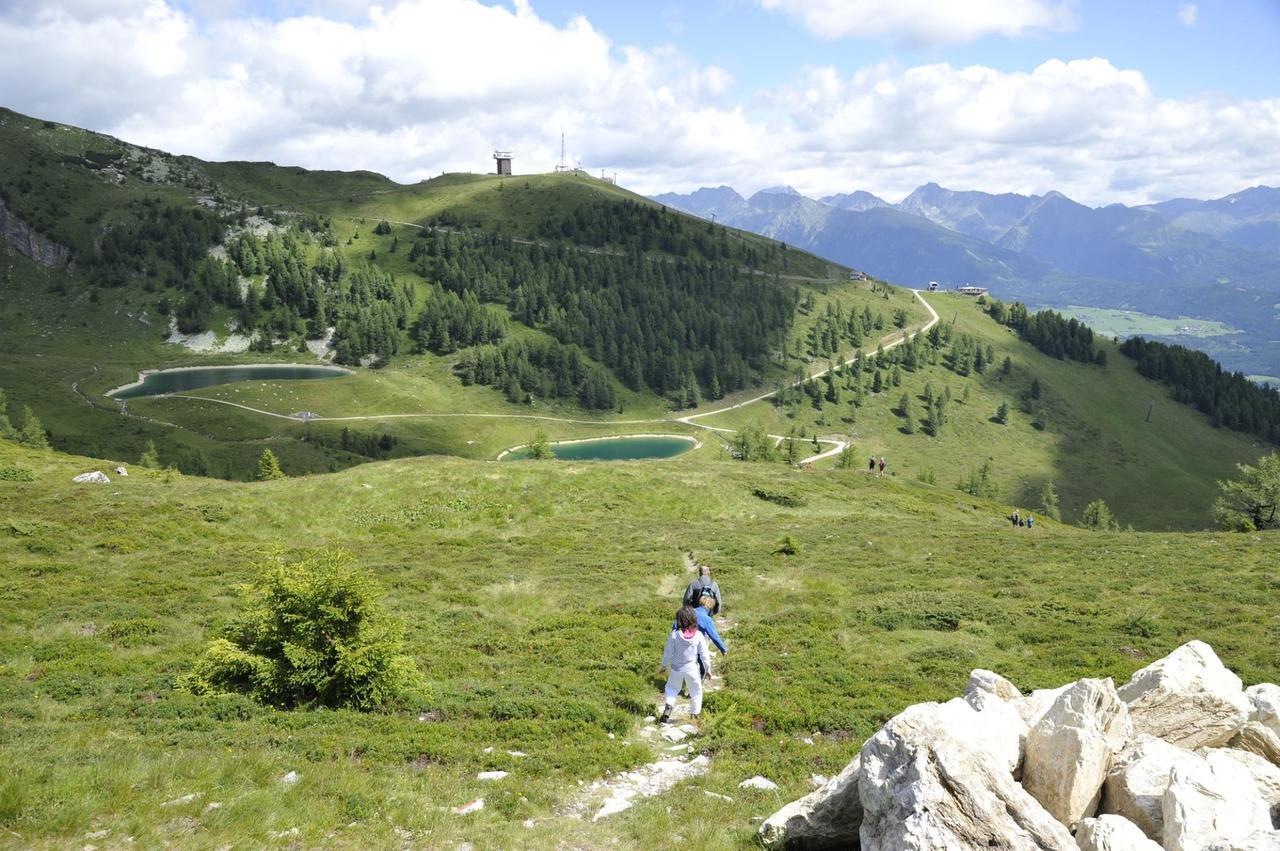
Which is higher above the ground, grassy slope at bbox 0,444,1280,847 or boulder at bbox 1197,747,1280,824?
boulder at bbox 1197,747,1280,824

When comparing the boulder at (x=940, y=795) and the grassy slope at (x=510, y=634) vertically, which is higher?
the boulder at (x=940, y=795)

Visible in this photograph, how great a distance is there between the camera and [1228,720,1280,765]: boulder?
12000 millimetres

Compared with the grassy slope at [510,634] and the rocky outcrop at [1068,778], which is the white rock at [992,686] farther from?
the grassy slope at [510,634]

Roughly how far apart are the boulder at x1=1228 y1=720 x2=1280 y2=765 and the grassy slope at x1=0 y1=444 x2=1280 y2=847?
7.87 metres

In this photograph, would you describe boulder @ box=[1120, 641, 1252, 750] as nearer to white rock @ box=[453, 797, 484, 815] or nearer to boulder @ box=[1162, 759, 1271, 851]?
boulder @ box=[1162, 759, 1271, 851]

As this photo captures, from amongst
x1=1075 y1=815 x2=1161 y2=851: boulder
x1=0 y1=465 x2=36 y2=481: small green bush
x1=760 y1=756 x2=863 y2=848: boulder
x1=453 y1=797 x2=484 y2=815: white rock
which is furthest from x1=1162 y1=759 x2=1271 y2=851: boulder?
x1=0 y1=465 x2=36 y2=481: small green bush

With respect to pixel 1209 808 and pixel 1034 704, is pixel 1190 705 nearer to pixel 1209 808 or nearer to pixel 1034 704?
pixel 1034 704

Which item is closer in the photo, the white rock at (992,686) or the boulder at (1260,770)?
the boulder at (1260,770)

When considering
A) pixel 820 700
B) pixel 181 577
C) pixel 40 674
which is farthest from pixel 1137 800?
pixel 181 577

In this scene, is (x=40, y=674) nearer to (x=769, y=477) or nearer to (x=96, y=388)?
(x=769, y=477)

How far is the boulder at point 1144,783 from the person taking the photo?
10.3 metres

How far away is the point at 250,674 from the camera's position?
19.4 meters

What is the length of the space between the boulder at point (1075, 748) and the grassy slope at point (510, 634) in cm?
503

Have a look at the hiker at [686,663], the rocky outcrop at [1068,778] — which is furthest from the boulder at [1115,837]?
the hiker at [686,663]
